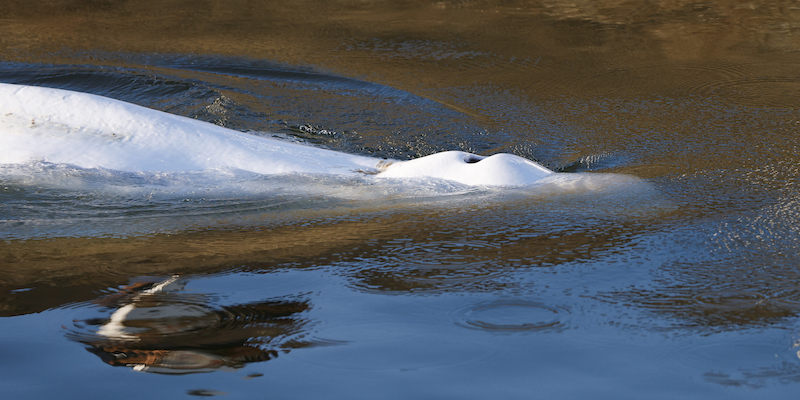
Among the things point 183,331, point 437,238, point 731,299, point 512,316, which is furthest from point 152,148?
point 731,299

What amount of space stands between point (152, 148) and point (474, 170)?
1017mm

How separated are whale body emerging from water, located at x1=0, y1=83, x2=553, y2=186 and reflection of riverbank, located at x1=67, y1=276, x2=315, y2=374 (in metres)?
0.94

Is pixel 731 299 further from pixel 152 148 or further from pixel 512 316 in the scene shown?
pixel 152 148

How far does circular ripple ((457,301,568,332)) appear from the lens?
1.13 m

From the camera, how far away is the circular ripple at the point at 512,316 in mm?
1133

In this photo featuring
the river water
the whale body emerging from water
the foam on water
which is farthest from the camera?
the whale body emerging from water

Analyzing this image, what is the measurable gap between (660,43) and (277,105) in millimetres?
2062

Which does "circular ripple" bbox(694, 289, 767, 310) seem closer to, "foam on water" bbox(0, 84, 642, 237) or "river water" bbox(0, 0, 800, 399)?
"river water" bbox(0, 0, 800, 399)

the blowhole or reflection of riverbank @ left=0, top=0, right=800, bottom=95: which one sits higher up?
reflection of riverbank @ left=0, top=0, right=800, bottom=95

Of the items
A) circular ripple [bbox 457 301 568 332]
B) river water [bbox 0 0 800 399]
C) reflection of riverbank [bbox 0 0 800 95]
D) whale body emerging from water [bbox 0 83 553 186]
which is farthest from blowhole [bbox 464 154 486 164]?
reflection of riverbank [bbox 0 0 800 95]

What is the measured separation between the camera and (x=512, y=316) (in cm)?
118

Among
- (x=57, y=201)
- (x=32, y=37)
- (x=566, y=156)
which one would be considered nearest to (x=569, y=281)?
(x=566, y=156)

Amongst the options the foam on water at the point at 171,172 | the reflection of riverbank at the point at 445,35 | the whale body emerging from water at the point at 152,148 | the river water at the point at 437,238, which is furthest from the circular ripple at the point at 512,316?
the reflection of riverbank at the point at 445,35

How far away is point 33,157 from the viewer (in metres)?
2.21
